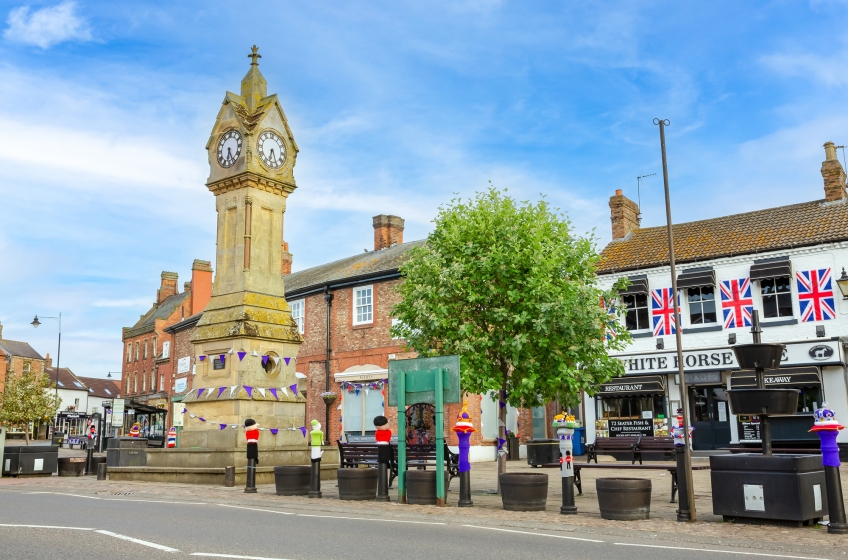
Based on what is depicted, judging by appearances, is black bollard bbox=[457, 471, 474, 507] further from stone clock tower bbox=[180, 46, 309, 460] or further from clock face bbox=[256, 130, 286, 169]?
clock face bbox=[256, 130, 286, 169]

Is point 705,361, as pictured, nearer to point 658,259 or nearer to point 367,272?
point 658,259

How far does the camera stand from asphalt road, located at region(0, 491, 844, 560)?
8.05m

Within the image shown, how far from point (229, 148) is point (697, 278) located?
51.7ft

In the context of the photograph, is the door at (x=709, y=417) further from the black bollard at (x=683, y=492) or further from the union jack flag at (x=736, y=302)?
the black bollard at (x=683, y=492)

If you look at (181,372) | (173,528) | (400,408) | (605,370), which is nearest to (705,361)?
(605,370)

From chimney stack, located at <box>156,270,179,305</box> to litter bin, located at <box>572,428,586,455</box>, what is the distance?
4569cm

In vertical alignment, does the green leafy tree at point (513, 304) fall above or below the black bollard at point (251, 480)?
above

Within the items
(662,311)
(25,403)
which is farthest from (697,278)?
(25,403)

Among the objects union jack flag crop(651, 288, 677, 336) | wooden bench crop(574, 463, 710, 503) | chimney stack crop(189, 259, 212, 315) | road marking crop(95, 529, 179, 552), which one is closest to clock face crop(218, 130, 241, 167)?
wooden bench crop(574, 463, 710, 503)

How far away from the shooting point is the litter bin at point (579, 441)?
2858 cm

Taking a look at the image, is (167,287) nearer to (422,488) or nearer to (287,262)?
(287,262)

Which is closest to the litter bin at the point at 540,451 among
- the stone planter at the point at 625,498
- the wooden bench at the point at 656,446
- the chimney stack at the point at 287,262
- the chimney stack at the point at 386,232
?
the wooden bench at the point at 656,446

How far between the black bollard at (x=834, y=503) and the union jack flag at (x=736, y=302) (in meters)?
16.7

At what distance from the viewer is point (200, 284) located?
174 ft
